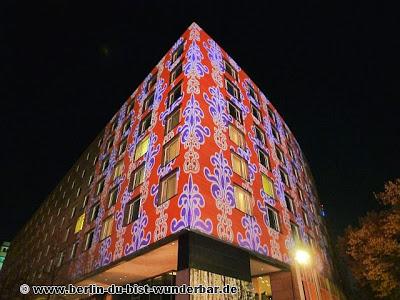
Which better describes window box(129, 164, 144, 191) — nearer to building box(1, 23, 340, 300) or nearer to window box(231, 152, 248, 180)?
building box(1, 23, 340, 300)

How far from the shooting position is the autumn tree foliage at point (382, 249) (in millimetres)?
24578

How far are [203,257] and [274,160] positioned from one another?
43.7ft

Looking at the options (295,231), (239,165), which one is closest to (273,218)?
(295,231)

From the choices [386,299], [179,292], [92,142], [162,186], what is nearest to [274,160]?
[162,186]

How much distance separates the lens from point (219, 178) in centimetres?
1577

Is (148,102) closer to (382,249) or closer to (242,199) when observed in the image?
(242,199)

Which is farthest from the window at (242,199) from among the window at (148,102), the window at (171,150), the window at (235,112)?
the window at (148,102)

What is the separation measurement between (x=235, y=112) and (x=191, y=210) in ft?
34.3

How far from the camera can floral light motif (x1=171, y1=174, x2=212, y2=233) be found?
43.0ft

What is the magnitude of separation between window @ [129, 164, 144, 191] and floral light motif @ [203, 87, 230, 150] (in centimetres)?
600

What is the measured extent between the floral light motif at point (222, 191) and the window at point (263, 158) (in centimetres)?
592

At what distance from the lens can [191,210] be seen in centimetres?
1335

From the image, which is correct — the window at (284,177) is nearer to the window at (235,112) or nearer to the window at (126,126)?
the window at (235,112)

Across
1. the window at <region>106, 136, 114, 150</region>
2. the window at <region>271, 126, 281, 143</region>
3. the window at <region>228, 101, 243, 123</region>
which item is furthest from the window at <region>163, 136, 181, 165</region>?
the window at <region>271, 126, 281, 143</region>
